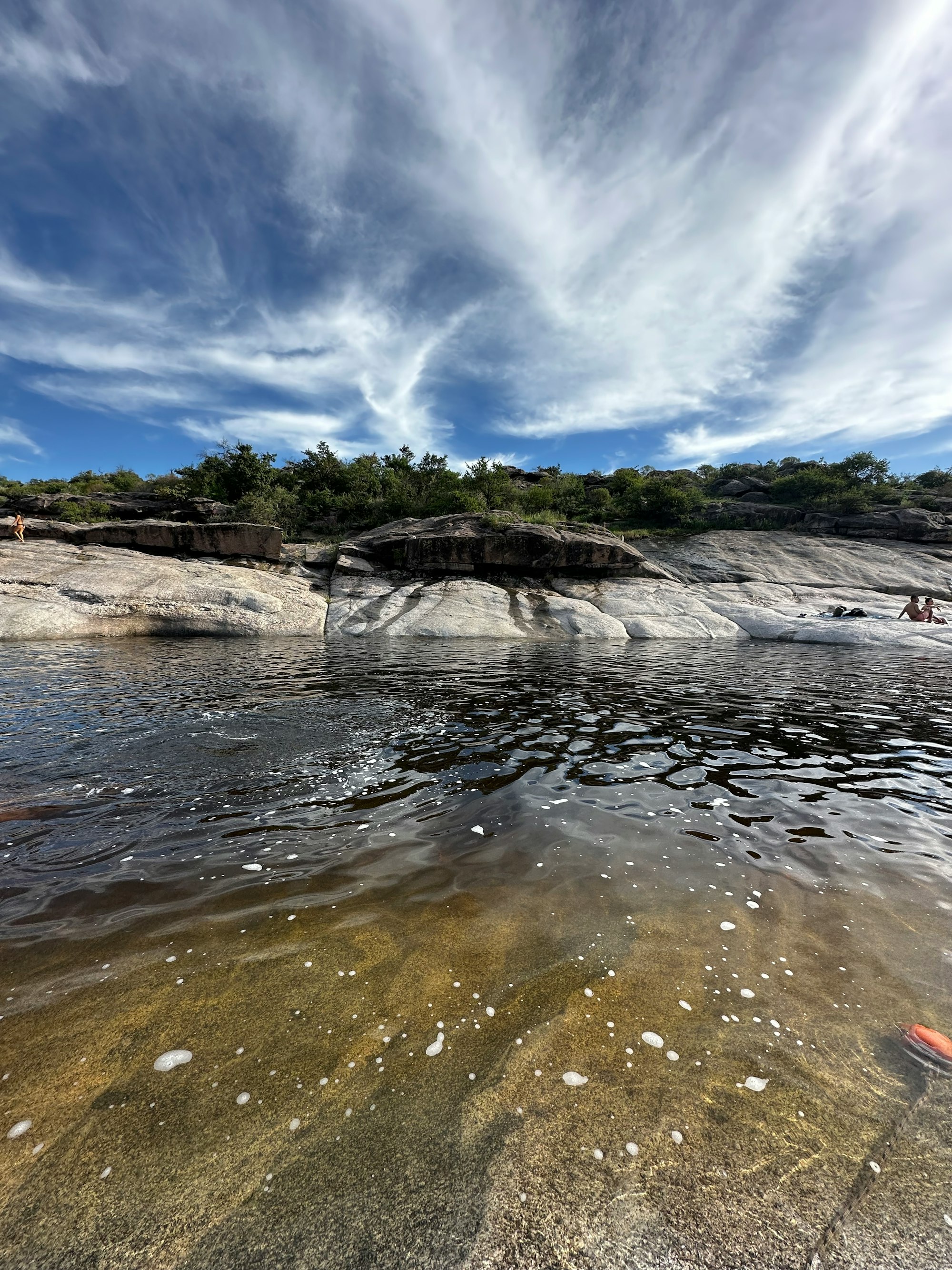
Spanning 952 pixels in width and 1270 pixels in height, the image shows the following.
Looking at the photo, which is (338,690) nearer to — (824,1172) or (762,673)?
(824,1172)

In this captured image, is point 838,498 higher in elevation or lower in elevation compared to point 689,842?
higher

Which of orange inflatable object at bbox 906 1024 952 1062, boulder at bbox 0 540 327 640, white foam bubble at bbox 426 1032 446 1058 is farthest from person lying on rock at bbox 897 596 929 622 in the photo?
white foam bubble at bbox 426 1032 446 1058

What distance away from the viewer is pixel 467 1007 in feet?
9.77

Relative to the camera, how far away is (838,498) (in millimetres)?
49125

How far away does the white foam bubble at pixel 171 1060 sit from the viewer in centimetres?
250

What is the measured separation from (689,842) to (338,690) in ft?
29.0

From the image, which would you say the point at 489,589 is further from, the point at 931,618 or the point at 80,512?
the point at 80,512

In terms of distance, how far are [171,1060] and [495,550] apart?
31915 millimetres

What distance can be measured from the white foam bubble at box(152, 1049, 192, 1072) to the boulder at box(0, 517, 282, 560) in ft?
103

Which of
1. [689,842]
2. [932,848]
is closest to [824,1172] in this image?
[689,842]

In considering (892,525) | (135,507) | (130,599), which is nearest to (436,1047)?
(130,599)

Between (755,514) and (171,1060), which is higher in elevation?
(755,514)

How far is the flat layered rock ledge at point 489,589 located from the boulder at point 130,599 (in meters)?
0.07

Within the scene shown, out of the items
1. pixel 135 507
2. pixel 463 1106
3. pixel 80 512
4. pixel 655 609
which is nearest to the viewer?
pixel 463 1106
